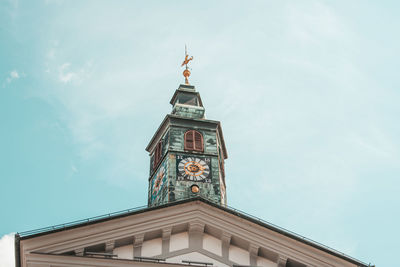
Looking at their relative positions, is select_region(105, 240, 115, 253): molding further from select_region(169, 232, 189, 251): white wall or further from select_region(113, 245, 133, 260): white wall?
select_region(169, 232, 189, 251): white wall

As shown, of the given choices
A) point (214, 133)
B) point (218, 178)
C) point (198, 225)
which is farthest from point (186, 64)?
point (198, 225)

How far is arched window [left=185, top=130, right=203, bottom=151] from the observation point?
101ft

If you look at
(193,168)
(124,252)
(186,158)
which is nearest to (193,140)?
(186,158)

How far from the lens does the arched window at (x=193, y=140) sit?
101ft

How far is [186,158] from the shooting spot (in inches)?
1180

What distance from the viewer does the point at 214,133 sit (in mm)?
32281

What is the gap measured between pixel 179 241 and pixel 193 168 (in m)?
9.17


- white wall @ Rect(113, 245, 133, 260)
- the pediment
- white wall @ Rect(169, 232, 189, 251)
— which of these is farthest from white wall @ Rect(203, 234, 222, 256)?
white wall @ Rect(113, 245, 133, 260)

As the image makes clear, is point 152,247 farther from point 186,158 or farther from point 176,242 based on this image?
point 186,158

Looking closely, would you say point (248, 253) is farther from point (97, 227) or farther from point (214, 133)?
point (214, 133)

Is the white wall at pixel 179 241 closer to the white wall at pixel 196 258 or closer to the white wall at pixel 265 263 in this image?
the white wall at pixel 196 258

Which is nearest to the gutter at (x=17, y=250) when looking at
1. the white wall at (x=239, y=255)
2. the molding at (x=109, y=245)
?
the molding at (x=109, y=245)

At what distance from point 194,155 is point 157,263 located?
11.7 meters

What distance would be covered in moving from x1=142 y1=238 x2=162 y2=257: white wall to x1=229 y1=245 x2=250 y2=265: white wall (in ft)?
8.55
